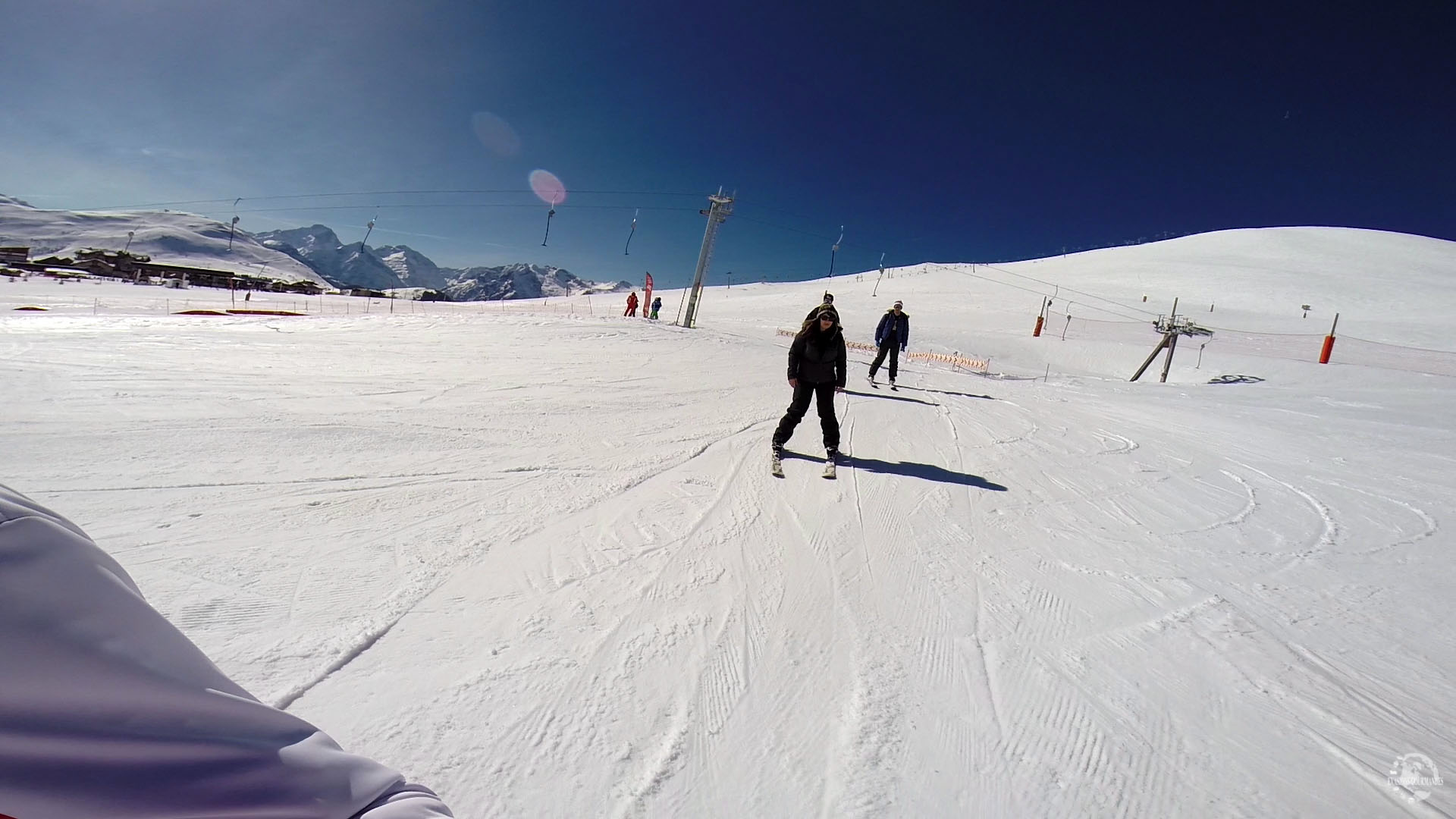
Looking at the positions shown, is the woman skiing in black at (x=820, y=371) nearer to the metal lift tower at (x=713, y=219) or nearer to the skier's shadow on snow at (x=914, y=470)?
the skier's shadow on snow at (x=914, y=470)

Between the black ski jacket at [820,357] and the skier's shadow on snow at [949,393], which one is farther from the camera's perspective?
the skier's shadow on snow at [949,393]

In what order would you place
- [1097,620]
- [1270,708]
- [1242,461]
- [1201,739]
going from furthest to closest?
[1242,461] < [1097,620] < [1270,708] < [1201,739]

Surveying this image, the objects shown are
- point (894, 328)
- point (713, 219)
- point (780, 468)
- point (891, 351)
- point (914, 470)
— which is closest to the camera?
point (780, 468)

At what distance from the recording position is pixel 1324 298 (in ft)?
144

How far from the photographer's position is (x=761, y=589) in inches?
115

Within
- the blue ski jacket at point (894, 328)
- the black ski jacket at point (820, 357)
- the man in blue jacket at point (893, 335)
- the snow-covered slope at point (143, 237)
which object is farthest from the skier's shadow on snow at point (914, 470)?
the snow-covered slope at point (143, 237)

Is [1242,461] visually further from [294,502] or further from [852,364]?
[294,502]

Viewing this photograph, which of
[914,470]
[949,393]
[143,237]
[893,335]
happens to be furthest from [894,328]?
[143,237]

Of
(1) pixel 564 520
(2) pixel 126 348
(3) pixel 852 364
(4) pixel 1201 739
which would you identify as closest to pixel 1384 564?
(4) pixel 1201 739

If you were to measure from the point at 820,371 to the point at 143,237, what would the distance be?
222654 millimetres

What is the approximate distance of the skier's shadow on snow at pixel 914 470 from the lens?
17.0 feet

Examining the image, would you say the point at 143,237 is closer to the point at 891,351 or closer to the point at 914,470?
the point at 891,351

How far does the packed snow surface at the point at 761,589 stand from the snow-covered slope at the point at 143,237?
153688 millimetres

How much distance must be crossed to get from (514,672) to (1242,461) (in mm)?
8563
